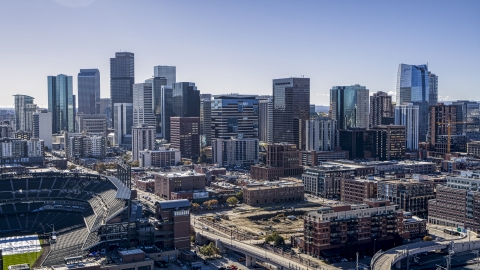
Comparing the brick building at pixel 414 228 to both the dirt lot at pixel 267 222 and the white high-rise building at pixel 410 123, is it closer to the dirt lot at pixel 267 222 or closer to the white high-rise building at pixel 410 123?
the dirt lot at pixel 267 222

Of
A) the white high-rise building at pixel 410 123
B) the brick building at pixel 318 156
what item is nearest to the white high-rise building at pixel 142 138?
the brick building at pixel 318 156

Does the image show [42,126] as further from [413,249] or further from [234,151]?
[413,249]

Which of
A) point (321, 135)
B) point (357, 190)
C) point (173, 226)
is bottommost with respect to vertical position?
point (173, 226)

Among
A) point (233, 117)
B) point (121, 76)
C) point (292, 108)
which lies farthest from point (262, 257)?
point (121, 76)

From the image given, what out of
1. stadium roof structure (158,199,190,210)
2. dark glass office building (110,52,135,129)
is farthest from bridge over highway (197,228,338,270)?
dark glass office building (110,52,135,129)

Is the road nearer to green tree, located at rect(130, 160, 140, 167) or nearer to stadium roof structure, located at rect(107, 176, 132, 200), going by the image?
stadium roof structure, located at rect(107, 176, 132, 200)

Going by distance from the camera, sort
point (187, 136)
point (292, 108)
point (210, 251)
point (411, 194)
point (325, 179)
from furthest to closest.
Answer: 1. point (292, 108)
2. point (187, 136)
3. point (325, 179)
4. point (411, 194)
5. point (210, 251)

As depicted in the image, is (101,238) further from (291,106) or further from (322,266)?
(291,106)
